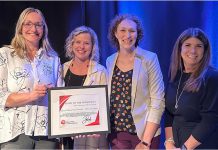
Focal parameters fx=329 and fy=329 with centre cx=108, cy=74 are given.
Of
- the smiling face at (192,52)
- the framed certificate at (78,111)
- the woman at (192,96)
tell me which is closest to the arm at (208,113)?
the woman at (192,96)

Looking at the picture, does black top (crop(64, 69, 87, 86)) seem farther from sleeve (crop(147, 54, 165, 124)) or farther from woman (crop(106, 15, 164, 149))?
sleeve (crop(147, 54, 165, 124))

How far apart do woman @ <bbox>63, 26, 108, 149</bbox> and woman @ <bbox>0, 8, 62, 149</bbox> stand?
26cm

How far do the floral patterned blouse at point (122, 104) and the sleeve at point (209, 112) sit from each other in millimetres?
522

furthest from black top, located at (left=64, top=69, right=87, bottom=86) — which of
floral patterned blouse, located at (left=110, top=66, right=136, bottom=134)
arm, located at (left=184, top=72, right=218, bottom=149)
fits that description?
arm, located at (left=184, top=72, right=218, bottom=149)

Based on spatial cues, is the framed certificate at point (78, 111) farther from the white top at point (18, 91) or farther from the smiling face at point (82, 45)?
the smiling face at point (82, 45)

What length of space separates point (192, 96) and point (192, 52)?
1.00ft

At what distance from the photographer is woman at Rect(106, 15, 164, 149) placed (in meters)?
2.46

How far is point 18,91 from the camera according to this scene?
221 centimetres

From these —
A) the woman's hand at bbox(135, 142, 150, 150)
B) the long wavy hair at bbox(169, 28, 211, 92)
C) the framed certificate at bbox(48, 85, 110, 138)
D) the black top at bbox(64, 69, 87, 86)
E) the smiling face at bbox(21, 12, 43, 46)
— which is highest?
the smiling face at bbox(21, 12, 43, 46)

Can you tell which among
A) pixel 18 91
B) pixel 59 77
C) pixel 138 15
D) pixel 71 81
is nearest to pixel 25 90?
pixel 18 91

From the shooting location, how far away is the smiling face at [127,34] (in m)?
2.52

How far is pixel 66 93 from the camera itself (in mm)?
2328

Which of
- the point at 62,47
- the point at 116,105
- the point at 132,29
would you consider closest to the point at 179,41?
the point at 132,29

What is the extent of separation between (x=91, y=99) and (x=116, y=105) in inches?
8.7
